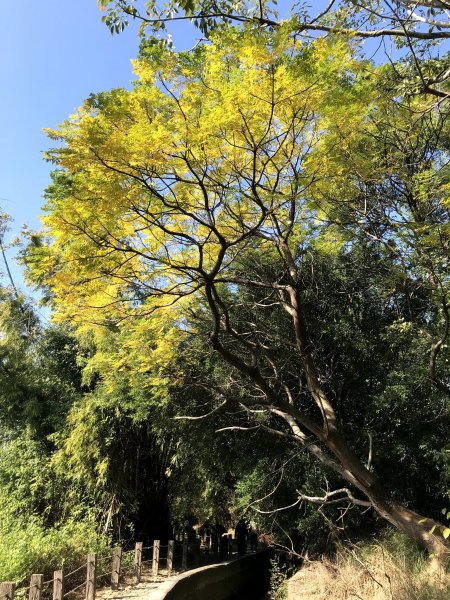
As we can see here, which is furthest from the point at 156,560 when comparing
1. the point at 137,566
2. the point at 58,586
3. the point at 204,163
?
the point at 204,163

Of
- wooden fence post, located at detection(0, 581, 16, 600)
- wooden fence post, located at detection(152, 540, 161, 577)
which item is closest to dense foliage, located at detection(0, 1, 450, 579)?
wooden fence post, located at detection(152, 540, 161, 577)

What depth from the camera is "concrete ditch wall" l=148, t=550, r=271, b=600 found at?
7.69 meters

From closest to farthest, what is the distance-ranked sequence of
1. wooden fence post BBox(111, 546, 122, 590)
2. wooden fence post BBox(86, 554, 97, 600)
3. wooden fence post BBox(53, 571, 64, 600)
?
wooden fence post BBox(53, 571, 64, 600)
wooden fence post BBox(86, 554, 97, 600)
wooden fence post BBox(111, 546, 122, 590)

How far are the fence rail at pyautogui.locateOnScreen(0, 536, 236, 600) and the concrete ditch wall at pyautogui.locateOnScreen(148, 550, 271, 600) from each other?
0.95 m

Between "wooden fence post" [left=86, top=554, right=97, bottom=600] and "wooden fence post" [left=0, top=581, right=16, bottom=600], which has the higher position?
"wooden fence post" [left=0, top=581, right=16, bottom=600]

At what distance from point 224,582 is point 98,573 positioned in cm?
380

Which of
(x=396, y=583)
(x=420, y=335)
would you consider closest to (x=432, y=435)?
(x=420, y=335)

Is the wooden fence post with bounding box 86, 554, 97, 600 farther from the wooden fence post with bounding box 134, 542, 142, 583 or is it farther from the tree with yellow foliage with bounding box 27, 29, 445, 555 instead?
the tree with yellow foliage with bounding box 27, 29, 445, 555

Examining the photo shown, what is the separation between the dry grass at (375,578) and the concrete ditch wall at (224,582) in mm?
1766

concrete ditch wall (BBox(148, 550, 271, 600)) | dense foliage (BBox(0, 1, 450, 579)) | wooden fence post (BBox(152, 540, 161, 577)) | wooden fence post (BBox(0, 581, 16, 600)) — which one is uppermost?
dense foliage (BBox(0, 1, 450, 579))

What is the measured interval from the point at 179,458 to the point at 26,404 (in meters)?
4.18

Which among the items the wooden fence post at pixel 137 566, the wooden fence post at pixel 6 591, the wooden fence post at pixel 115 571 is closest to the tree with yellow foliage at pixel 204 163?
the wooden fence post at pixel 6 591

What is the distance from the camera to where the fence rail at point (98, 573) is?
5.43 metres

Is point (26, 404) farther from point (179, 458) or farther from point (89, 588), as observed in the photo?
point (89, 588)
